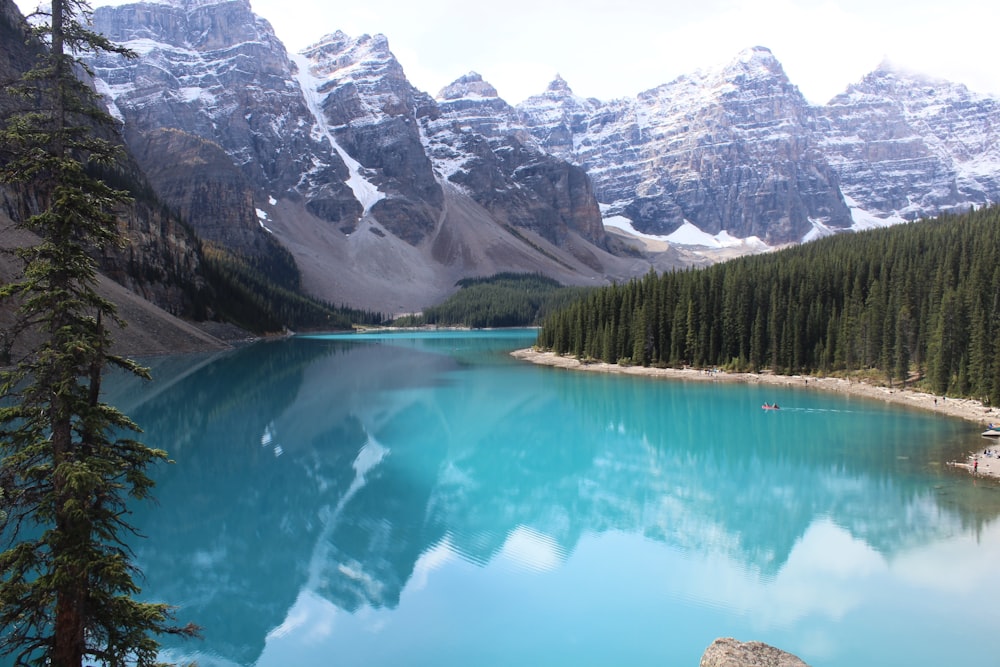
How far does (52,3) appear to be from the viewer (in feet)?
30.1

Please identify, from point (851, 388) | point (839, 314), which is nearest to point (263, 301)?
point (839, 314)

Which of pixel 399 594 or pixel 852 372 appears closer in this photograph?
pixel 399 594

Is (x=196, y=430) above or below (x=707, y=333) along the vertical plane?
below

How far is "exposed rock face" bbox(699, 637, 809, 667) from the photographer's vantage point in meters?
10.3

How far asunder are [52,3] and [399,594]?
1317 centimetres

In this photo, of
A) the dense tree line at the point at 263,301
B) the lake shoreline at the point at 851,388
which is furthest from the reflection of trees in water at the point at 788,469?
the dense tree line at the point at 263,301

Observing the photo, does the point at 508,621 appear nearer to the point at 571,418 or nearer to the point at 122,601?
the point at 122,601

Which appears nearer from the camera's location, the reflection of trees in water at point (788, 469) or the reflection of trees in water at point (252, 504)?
the reflection of trees in water at point (252, 504)

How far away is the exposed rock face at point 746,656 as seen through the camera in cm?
1034

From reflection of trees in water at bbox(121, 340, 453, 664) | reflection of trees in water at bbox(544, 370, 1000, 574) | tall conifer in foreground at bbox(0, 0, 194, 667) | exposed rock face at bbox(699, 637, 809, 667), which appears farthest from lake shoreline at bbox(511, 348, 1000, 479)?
tall conifer in foreground at bbox(0, 0, 194, 667)

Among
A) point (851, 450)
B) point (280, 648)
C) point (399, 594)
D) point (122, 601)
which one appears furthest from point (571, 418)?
point (122, 601)

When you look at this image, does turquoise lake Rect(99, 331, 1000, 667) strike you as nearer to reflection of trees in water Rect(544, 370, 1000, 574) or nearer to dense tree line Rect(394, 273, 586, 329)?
reflection of trees in water Rect(544, 370, 1000, 574)

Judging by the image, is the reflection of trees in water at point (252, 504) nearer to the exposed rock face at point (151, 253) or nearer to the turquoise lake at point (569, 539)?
the turquoise lake at point (569, 539)

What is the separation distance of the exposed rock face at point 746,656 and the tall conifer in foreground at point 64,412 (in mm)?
7568
